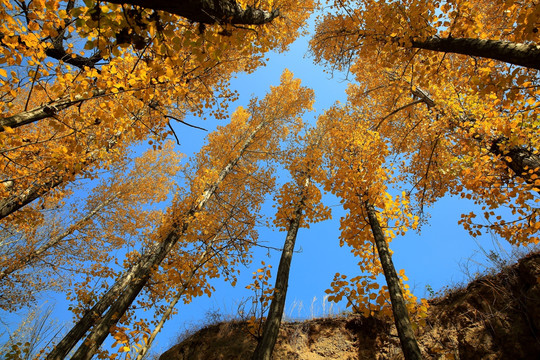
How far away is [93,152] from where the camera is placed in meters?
5.77

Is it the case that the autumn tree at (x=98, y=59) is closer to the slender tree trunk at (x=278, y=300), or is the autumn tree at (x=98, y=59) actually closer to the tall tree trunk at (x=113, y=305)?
the tall tree trunk at (x=113, y=305)

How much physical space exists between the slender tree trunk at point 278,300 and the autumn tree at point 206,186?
2320 mm

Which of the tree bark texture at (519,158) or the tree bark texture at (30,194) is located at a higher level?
the tree bark texture at (519,158)

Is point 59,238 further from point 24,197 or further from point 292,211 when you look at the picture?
point 292,211

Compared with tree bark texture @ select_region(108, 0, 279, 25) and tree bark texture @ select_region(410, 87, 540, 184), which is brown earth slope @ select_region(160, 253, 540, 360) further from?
tree bark texture @ select_region(108, 0, 279, 25)

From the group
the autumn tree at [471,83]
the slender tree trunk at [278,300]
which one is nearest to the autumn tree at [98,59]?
the autumn tree at [471,83]

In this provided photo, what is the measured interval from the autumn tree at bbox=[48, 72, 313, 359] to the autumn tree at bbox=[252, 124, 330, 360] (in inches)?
63.2

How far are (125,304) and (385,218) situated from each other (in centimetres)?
590

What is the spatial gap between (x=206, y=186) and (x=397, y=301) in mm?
6080

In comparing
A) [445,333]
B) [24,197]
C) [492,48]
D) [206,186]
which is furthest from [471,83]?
[24,197]

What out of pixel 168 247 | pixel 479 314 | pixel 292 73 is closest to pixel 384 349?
pixel 479 314

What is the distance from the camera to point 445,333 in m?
5.14

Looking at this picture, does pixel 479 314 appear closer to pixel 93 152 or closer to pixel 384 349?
pixel 384 349

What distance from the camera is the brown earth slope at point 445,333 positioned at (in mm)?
4387
